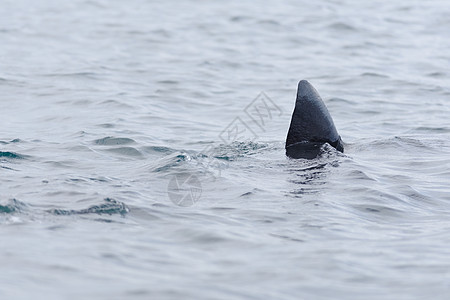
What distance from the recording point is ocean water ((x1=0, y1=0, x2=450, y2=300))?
6.86m

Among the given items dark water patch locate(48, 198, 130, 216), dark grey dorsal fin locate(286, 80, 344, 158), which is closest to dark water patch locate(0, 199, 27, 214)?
dark water patch locate(48, 198, 130, 216)

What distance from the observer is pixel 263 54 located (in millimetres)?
20031

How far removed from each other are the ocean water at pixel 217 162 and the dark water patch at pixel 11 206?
3 cm

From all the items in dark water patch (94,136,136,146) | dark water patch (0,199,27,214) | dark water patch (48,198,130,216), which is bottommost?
dark water patch (94,136,136,146)

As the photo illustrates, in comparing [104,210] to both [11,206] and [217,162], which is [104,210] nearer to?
[11,206]

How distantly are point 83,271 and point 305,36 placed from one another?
1620cm

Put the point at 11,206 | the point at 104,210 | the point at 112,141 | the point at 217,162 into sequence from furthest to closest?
1. the point at 112,141
2. the point at 217,162
3. the point at 104,210
4. the point at 11,206

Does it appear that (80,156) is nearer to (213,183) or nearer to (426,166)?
(213,183)

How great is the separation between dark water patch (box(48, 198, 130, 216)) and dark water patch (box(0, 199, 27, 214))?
31 cm

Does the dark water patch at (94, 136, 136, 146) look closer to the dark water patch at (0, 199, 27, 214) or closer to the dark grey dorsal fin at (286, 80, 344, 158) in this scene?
the dark grey dorsal fin at (286, 80, 344, 158)

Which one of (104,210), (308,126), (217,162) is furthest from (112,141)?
(104,210)

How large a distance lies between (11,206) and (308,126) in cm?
414

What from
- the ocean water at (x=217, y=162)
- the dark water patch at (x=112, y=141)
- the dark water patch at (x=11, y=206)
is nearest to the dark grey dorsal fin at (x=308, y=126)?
the ocean water at (x=217, y=162)

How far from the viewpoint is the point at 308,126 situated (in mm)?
10781
